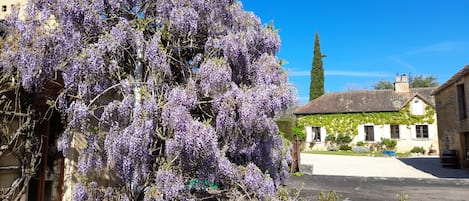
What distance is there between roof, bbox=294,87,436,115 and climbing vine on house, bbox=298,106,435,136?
35cm

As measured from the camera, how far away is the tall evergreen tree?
37875mm

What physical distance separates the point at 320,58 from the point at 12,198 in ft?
120

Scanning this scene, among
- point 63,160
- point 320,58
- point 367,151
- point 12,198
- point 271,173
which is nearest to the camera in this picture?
point 12,198

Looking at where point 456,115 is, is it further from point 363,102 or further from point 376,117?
point 363,102

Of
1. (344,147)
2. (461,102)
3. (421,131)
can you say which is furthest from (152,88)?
(421,131)

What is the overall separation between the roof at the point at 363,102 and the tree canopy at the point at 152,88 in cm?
2558

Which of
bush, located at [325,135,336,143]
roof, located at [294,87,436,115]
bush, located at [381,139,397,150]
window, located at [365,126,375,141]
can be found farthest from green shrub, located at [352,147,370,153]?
roof, located at [294,87,436,115]

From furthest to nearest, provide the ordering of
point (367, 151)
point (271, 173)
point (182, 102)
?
point (367, 151), point (271, 173), point (182, 102)

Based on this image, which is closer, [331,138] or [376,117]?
[376,117]

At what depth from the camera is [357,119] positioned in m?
29.0

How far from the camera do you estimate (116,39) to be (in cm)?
483

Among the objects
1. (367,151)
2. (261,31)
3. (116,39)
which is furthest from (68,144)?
(367,151)

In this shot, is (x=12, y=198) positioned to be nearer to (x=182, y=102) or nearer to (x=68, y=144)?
(x=68, y=144)

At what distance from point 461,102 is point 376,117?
12.7 metres
